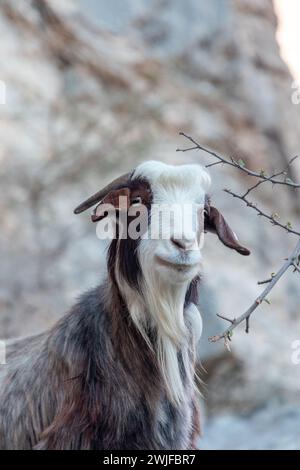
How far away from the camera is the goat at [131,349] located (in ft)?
15.2

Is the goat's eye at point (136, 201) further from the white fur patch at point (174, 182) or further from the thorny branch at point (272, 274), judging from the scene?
the thorny branch at point (272, 274)

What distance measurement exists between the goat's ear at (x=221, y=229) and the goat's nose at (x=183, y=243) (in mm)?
456

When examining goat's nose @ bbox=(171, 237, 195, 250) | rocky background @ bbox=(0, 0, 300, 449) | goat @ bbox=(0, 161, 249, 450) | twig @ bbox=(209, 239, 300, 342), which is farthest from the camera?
rocky background @ bbox=(0, 0, 300, 449)

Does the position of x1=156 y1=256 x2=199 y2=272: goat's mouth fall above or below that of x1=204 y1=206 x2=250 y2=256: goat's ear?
below

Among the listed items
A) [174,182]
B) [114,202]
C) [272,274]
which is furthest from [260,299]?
[114,202]

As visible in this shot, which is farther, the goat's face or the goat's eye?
the goat's eye

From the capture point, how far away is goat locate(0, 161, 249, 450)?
15.2 ft

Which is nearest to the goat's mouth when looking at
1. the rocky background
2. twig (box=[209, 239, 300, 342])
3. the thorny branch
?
the thorny branch

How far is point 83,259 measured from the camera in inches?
376

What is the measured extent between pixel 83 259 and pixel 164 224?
16.6ft

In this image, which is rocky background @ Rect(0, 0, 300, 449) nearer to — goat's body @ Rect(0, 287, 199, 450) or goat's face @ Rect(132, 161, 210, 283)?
goat's body @ Rect(0, 287, 199, 450)

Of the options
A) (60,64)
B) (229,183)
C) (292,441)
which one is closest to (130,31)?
(60,64)

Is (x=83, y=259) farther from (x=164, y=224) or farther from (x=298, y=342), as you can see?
(x=164, y=224)

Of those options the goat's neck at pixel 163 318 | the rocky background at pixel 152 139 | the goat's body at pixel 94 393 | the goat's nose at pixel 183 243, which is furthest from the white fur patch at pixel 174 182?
the rocky background at pixel 152 139
